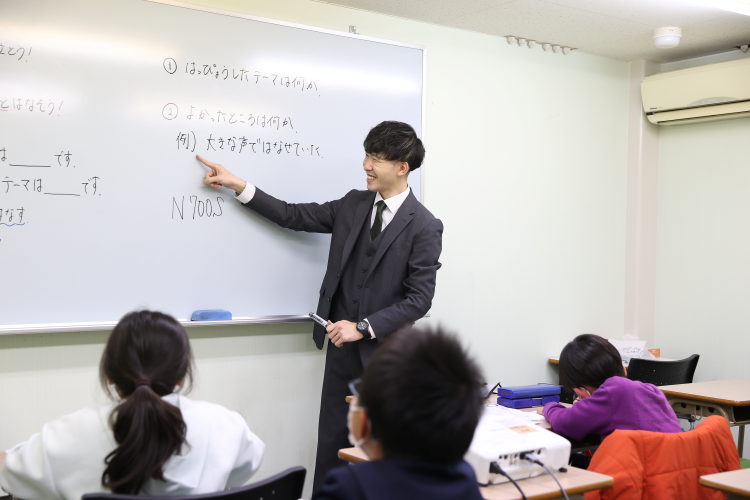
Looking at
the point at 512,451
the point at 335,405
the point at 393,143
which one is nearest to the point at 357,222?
the point at 393,143

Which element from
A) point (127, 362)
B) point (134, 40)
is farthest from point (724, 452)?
point (134, 40)

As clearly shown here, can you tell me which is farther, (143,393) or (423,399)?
(143,393)

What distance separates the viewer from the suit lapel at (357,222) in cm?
276

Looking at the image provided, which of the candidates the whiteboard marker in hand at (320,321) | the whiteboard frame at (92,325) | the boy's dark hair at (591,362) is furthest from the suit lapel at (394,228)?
the boy's dark hair at (591,362)

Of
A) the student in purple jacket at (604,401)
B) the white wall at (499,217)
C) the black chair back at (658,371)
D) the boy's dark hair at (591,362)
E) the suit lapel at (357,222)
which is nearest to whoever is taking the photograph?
the student in purple jacket at (604,401)

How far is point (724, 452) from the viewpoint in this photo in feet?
6.54

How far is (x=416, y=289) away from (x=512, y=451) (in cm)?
110

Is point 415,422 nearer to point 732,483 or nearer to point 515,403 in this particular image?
point 732,483

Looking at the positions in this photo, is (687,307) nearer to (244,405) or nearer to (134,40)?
(244,405)

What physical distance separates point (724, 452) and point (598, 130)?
8.27 feet

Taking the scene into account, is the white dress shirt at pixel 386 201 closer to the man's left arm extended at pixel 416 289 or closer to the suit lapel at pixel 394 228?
the suit lapel at pixel 394 228

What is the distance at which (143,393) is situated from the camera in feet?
4.32

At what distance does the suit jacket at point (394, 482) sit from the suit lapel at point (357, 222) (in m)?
1.73

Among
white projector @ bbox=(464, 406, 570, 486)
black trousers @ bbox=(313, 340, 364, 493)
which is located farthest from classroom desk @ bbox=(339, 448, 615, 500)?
black trousers @ bbox=(313, 340, 364, 493)
